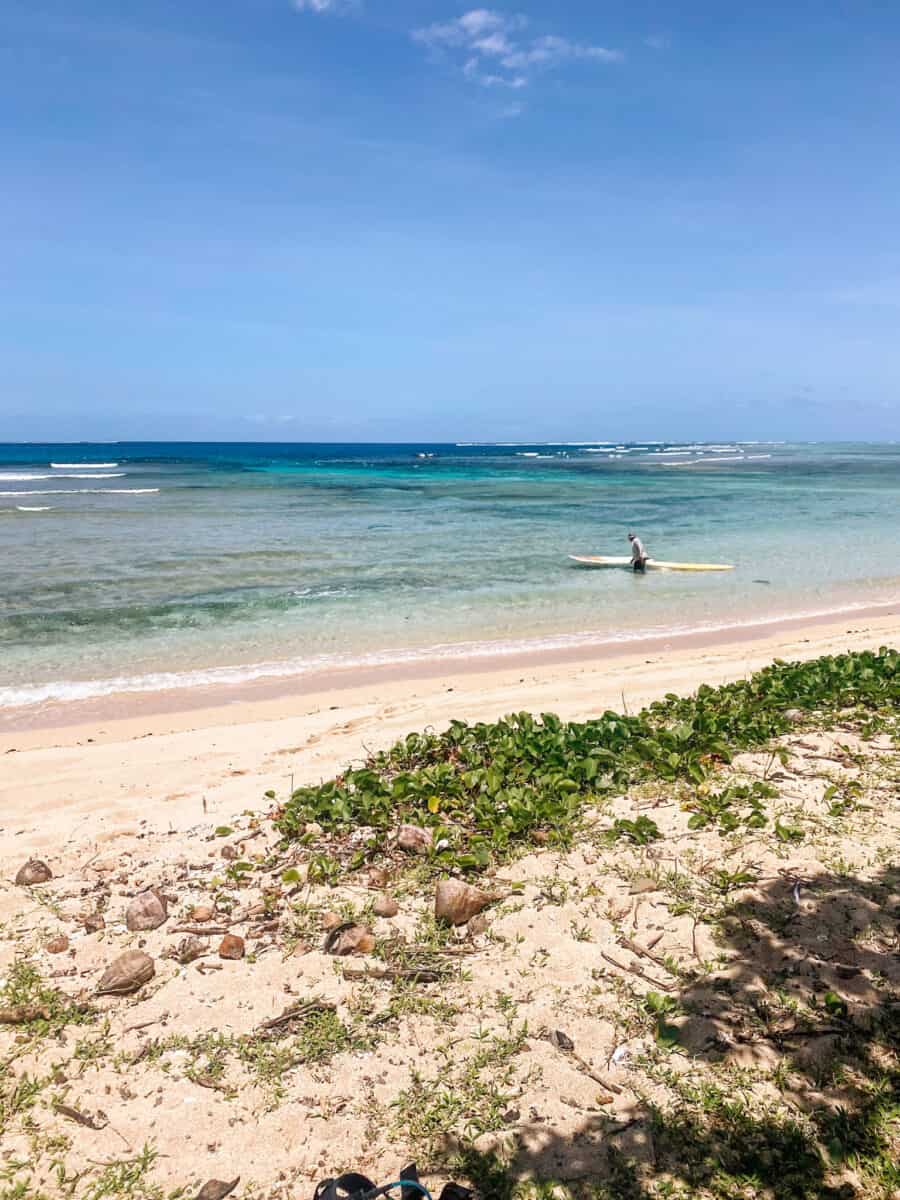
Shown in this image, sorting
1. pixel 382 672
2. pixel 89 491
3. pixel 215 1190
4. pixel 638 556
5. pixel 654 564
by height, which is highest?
pixel 89 491

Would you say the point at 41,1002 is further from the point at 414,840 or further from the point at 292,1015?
the point at 414,840

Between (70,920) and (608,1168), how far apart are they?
10.0 ft

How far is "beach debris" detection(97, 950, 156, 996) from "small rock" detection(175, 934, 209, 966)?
14 centimetres

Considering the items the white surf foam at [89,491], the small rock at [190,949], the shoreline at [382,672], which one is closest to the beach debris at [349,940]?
the small rock at [190,949]

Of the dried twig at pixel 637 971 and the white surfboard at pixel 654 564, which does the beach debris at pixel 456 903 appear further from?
the white surfboard at pixel 654 564

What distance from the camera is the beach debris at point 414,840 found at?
15.3 feet

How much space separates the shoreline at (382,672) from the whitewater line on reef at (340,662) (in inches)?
1.2

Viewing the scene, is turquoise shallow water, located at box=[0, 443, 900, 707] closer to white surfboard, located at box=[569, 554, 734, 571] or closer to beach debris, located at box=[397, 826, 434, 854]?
white surfboard, located at box=[569, 554, 734, 571]

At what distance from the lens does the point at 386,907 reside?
4.12m

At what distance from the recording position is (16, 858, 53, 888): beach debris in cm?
461

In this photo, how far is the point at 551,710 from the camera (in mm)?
8336

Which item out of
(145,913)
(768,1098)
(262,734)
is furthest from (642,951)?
(262,734)

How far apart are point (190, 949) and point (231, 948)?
0.21 meters

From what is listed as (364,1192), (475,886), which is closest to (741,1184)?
(364,1192)
